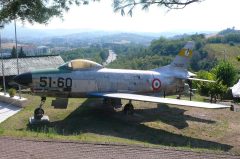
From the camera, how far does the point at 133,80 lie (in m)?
18.6

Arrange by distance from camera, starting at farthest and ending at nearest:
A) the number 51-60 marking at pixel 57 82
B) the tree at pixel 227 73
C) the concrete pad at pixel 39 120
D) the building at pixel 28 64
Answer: the tree at pixel 227 73, the building at pixel 28 64, the number 51-60 marking at pixel 57 82, the concrete pad at pixel 39 120

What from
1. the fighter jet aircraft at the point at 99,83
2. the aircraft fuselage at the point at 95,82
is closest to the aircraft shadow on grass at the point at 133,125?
the fighter jet aircraft at the point at 99,83

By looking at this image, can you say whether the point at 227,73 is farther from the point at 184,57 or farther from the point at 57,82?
the point at 57,82

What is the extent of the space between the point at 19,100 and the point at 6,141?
10919 millimetres

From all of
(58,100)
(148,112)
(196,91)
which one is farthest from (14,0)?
(196,91)

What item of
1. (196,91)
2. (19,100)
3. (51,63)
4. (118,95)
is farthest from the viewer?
(51,63)

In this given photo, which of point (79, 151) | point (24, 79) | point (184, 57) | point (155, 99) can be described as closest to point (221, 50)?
point (184, 57)

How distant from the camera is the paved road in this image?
8.32 m

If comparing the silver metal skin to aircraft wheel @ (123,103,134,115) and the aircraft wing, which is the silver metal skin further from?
aircraft wheel @ (123,103,134,115)

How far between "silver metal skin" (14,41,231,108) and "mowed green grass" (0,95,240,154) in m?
1.09

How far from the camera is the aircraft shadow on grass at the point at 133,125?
13.3m

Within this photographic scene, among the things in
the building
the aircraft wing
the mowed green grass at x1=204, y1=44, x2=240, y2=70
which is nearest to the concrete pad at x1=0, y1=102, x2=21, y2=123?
the aircraft wing

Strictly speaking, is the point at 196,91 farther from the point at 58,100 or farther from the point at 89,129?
the point at 89,129

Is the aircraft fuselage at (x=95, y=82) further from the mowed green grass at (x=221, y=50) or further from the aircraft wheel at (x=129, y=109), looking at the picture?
the mowed green grass at (x=221, y=50)
